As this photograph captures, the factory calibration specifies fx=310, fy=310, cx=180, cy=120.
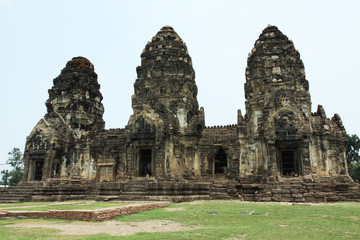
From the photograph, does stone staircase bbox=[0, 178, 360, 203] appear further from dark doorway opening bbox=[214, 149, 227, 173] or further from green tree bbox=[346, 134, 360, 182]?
green tree bbox=[346, 134, 360, 182]

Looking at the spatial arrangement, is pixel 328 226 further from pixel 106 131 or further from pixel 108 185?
pixel 106 131

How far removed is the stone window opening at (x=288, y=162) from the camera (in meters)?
18.8

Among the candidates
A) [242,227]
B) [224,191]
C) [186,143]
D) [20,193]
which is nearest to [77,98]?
[20,193]

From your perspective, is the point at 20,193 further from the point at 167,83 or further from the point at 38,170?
the point at 167,83

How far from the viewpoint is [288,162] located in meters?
19.1

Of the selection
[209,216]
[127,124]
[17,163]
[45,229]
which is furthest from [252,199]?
[17,163]

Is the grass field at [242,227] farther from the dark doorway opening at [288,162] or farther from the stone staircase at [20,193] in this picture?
the stone staircase at [20,193]

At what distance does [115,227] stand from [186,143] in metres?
13.6

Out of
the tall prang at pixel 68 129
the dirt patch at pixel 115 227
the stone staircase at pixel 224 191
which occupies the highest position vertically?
the tall prang at pixel 68 129

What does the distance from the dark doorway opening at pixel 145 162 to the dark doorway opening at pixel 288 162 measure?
856 centimetres

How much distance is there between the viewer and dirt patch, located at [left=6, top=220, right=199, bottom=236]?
289 inches

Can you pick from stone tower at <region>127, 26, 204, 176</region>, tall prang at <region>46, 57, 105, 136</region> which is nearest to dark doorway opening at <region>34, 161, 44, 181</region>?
tall prang at <region>46, 57, 105, 136</region>

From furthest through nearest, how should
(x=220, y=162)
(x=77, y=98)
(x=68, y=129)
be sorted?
(x=77, y=98) → (x=68, y=129) → (x=220, y=162)

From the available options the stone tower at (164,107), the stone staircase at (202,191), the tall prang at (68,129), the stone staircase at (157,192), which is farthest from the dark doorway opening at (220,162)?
the tall prang at (68,129)
